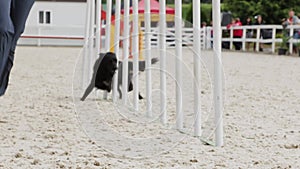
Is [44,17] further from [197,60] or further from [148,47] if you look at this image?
[197,60]

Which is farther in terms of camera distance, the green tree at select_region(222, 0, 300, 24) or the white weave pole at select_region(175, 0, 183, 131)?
the green tree at select_region(222, 0, 300, 24)

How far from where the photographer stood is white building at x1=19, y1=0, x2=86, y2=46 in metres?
37.4

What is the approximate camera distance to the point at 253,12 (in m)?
44.9

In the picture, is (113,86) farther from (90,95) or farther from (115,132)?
(115,132)

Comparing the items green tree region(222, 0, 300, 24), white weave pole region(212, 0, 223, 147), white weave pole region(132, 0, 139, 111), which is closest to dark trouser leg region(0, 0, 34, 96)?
white weave pole region(212, 0, 223, 147)

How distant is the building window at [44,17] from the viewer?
41.0 m

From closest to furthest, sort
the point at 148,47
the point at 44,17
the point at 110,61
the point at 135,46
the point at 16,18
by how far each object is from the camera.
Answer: the point at 16,18 → the point at 148,47 → the point at 135,46 → the point at 110,61 → the point at 44,17

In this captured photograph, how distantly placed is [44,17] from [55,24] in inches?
31.5

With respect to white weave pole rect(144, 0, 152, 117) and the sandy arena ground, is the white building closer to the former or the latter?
the sandy arena ground

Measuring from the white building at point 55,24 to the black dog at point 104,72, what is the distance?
29015 mm

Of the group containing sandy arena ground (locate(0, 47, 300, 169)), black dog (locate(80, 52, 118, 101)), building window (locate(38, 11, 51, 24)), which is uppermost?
building window (locate(38, 11, 51, 24))

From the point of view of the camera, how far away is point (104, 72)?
26.6ft

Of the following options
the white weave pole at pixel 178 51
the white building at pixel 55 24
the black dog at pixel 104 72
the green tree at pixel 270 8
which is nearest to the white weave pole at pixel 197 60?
the white weave pole at pixel 178 51

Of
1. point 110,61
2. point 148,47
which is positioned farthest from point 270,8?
point 148,47
